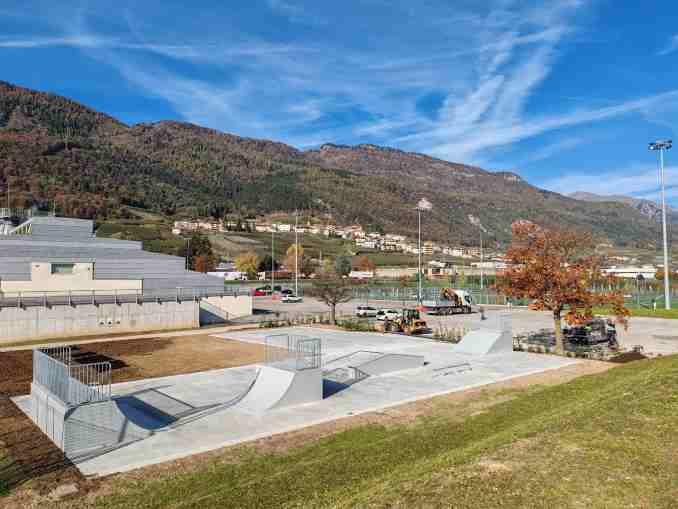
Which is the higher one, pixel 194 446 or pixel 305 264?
pixel 305 264

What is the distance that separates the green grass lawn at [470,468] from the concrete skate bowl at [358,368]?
5581mm

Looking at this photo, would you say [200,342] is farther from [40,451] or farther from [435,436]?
[435,436]

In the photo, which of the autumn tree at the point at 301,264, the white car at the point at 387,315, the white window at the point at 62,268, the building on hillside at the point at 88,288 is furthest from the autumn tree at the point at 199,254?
the white car at the point at 387,315

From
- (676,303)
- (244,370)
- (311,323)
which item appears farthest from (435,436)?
(676,303)

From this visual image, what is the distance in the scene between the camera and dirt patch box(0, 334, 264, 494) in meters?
10.5

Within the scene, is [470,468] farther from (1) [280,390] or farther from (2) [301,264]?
(2) [301,264]

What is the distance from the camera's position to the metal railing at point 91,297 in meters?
33.0

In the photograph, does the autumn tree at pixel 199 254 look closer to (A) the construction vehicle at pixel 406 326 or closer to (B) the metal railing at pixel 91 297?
(B) the metal railing at pixel 91 297

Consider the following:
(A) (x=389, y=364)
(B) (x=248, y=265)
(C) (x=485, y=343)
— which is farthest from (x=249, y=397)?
(B) (x=248, y=265)

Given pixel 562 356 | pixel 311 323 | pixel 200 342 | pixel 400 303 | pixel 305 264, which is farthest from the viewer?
pixel 305 264

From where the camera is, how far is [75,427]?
11812 mm

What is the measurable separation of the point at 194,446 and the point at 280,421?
2808 millimetres

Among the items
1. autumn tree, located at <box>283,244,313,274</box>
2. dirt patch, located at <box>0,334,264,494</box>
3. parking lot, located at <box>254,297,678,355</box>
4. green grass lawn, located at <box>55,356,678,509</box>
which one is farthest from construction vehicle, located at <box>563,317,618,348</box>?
autumn tree, located at <box>283,244,313,274</box>

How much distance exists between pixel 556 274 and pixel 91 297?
1214 inches
